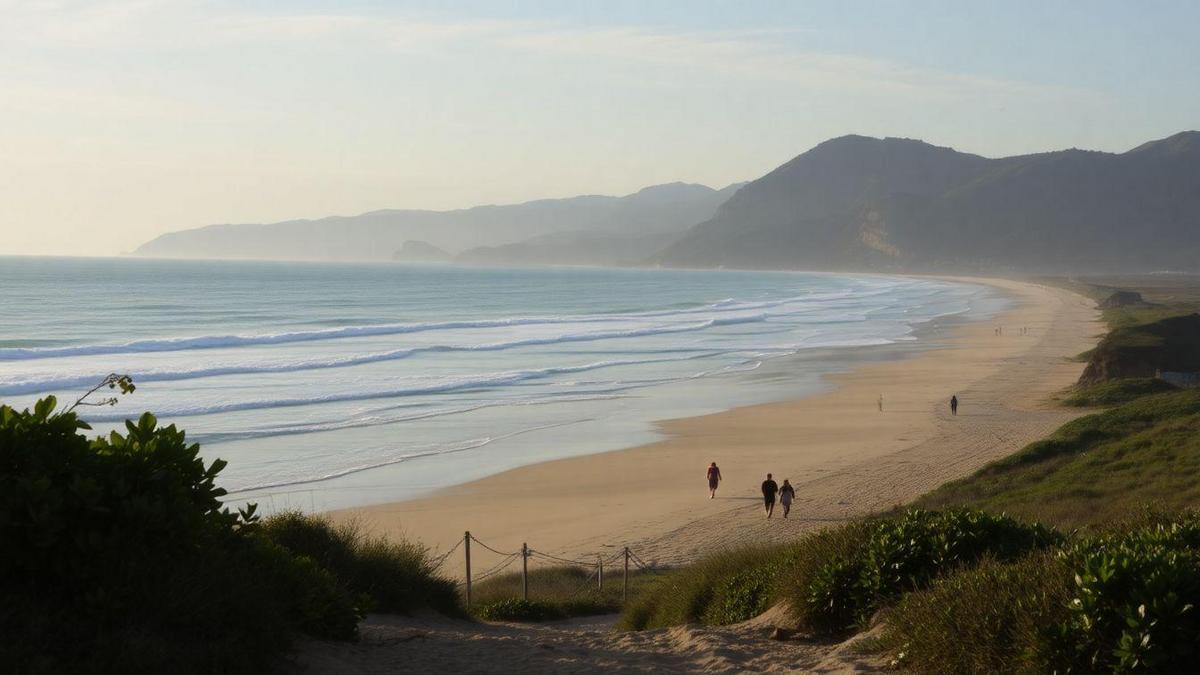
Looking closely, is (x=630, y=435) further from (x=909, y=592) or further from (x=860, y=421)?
(x=909, y=592)

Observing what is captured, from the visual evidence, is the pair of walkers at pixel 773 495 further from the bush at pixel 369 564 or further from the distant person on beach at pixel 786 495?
the bush at pixel 369 564

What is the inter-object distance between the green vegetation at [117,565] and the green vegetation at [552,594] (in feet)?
19.3

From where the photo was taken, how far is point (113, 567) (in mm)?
5746

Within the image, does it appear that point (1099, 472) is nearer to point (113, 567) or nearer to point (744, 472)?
point (744, 472)

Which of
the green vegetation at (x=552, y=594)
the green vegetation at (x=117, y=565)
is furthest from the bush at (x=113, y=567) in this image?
the green vegetation at (x=552, y=594)

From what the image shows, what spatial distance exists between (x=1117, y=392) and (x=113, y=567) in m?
32.3

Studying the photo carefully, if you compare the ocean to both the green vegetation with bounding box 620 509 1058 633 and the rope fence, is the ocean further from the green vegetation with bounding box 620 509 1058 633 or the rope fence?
the green vegetation with bounding box 620 509 1058 633

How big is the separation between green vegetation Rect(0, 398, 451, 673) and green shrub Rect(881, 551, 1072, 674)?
357 centimetres

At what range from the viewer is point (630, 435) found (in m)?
28.8

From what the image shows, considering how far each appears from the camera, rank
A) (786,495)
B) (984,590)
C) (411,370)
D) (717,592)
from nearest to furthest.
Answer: (984,590)
(717,592)
(786,495)
(411,370)

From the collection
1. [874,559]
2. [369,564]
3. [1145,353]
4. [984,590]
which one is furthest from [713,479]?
[1145,353]

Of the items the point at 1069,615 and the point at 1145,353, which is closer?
the point at 1069,615

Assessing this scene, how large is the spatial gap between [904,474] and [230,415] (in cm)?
1766

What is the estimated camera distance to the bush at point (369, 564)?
9.47 m
